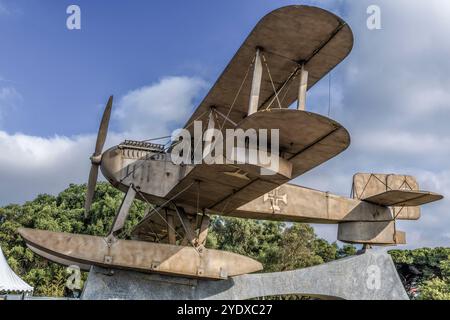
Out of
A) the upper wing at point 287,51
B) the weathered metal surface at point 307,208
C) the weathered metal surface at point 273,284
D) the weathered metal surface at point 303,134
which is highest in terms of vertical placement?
the upper wing at point 287,51

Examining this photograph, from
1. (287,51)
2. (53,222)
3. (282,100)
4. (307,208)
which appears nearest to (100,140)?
(282,100)

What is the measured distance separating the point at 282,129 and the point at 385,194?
6189 millimetres

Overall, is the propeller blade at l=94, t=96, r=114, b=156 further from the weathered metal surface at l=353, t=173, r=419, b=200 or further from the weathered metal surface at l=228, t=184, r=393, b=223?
the weathered metal surface at l=353, t=173, r=419, b=200

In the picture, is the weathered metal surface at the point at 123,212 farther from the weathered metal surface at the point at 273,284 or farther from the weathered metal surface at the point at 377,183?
the weathered metal surface at the point at 377,183

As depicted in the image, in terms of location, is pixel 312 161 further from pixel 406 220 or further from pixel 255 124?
pixel 406 220

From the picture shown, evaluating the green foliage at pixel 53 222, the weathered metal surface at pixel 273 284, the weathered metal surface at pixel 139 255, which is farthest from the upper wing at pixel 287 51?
the green foliage at pixel 53 222

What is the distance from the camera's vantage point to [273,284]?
11.2 meters

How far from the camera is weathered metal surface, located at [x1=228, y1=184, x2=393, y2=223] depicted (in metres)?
11.8

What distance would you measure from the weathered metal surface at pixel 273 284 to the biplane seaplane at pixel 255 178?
683 millimetres

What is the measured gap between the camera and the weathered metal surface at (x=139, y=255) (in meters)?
8.98

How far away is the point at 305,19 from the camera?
704cm
